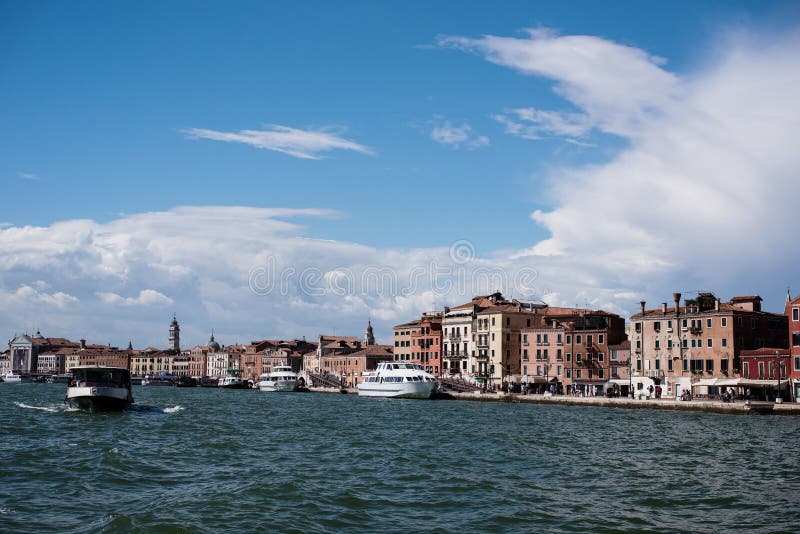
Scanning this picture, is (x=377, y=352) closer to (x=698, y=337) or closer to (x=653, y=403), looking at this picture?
(x=698, y=337)

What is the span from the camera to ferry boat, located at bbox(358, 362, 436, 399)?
8406cm

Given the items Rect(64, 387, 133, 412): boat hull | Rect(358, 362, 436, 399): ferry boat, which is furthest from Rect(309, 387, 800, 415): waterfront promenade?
Rect(64, 387, 133, 412): boat hull

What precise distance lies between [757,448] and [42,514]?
26.3m

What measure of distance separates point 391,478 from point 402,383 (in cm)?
6124

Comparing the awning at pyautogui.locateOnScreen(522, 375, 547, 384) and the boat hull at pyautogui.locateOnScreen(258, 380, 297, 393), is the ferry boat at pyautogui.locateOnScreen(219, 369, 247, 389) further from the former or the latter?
the awning at pyautogui.locateOnScreen(522, 375, 547, 384)

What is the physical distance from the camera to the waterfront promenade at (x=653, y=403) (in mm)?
56000

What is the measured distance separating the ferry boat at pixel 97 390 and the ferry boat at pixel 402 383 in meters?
38.5

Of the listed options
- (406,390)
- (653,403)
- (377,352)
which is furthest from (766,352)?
(377,352)

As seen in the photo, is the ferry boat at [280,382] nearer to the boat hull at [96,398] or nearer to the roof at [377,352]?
the roof at [377,352]

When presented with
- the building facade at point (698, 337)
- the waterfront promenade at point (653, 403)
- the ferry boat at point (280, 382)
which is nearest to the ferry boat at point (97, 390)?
the waterfront promenade at point (653, 403)

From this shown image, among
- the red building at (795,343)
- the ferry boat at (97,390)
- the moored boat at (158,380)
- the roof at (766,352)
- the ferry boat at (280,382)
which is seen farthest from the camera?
the moored boat at (158,380)

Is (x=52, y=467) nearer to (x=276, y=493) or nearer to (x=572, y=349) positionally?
(x=276, y=493)

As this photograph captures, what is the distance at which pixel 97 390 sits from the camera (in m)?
46.4

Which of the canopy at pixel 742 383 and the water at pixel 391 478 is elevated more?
the canopy at pixel 742 383
